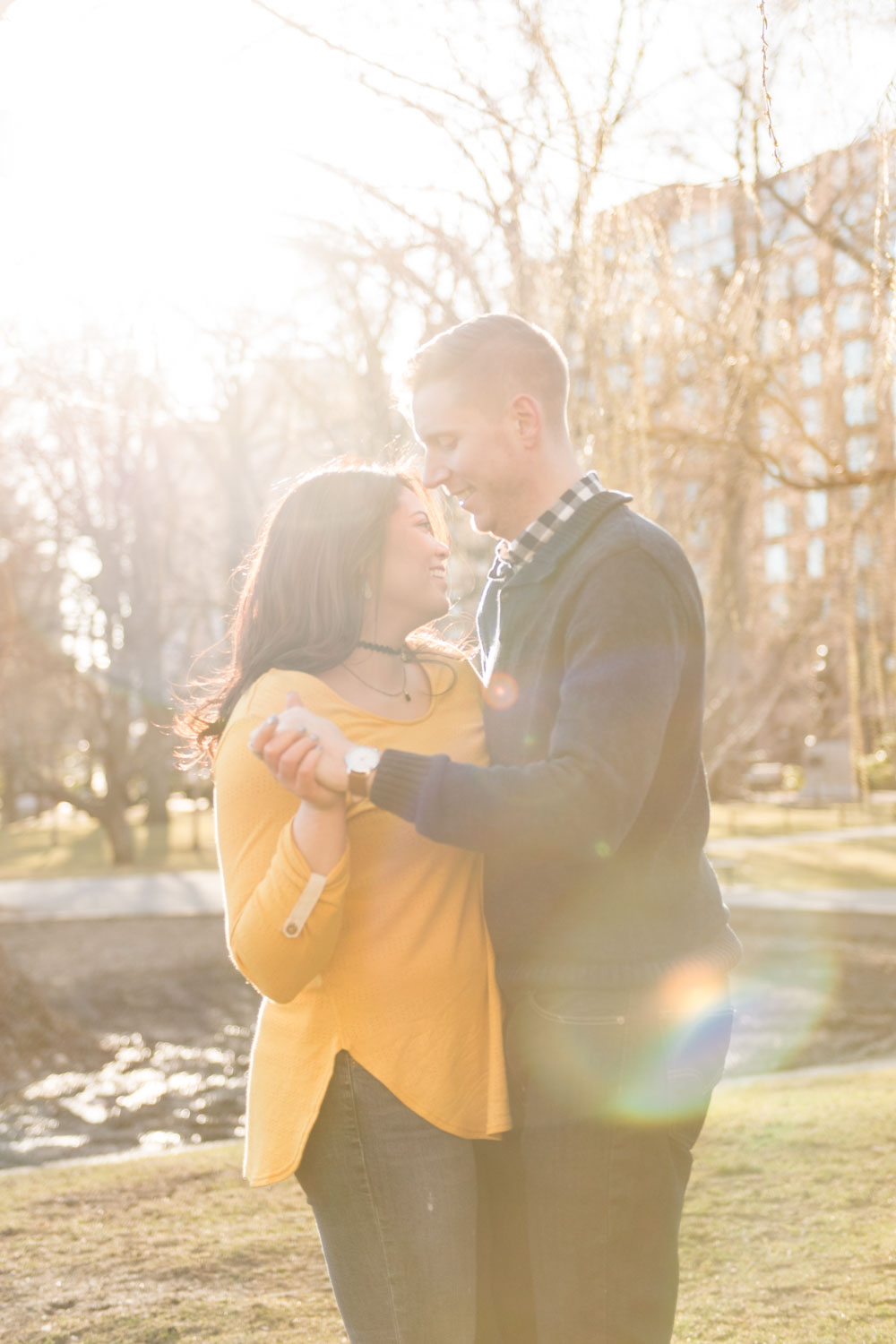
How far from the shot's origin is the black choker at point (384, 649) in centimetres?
229

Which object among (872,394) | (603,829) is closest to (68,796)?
(872,394)

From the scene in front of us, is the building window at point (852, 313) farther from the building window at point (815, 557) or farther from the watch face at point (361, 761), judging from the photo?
the watch face at point (361, 761)

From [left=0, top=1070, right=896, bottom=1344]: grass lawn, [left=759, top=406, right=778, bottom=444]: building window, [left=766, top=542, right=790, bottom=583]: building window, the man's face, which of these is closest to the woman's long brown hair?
the man's face

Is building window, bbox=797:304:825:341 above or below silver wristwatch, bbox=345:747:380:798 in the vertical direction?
above

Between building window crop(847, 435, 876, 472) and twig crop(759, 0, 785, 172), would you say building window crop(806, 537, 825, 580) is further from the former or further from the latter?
twig crop(759, 0, 785, 172)

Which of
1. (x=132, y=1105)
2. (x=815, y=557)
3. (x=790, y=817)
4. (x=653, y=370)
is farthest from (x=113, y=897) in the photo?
(x=790, y=817)

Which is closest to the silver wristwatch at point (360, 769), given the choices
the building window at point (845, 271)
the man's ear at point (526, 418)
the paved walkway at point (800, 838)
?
the man's ear at point (526, 418)

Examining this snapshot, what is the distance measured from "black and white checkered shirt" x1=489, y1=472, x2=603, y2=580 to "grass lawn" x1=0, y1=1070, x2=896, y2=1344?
211cm

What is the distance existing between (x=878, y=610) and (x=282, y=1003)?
10919 mm

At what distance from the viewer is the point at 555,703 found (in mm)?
2094

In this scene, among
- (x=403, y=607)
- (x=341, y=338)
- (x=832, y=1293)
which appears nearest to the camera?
(x=403, y=607)

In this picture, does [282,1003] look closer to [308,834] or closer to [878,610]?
[308,834]

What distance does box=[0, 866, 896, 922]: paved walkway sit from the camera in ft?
44.9

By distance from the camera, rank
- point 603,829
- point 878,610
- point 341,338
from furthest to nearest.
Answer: point 878,610
point 341,338
point 603,829
